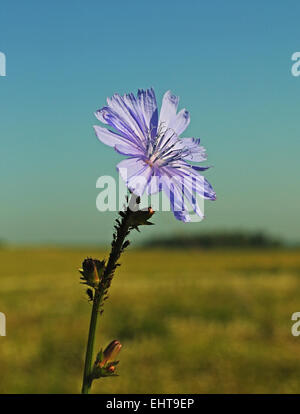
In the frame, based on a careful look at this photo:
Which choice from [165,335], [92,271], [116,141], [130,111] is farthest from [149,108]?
[165,335]

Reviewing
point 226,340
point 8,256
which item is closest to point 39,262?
point 8,256

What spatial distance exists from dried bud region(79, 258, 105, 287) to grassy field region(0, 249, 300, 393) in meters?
7.30

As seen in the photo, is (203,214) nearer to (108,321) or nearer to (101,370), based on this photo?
(101,370)

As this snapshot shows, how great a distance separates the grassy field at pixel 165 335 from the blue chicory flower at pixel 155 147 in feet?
24.2

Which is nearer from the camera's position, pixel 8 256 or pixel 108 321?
pixel 108 321

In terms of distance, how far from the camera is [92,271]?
1258mm

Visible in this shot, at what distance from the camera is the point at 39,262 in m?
35.9

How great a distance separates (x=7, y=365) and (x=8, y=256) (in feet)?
84.1

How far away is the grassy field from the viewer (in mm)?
11789

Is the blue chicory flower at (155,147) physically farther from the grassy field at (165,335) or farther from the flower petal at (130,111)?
the grassy field at (165,335)

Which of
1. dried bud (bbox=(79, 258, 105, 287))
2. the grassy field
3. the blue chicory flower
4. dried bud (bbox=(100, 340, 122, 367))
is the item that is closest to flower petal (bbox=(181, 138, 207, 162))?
the blue chicory flower

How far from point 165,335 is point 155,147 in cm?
1499

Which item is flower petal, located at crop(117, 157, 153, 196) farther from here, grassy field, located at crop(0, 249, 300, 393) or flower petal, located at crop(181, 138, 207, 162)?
grassy field, located at crop(0, 249, 300, 393)

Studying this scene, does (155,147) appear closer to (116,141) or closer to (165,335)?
(116,141)
